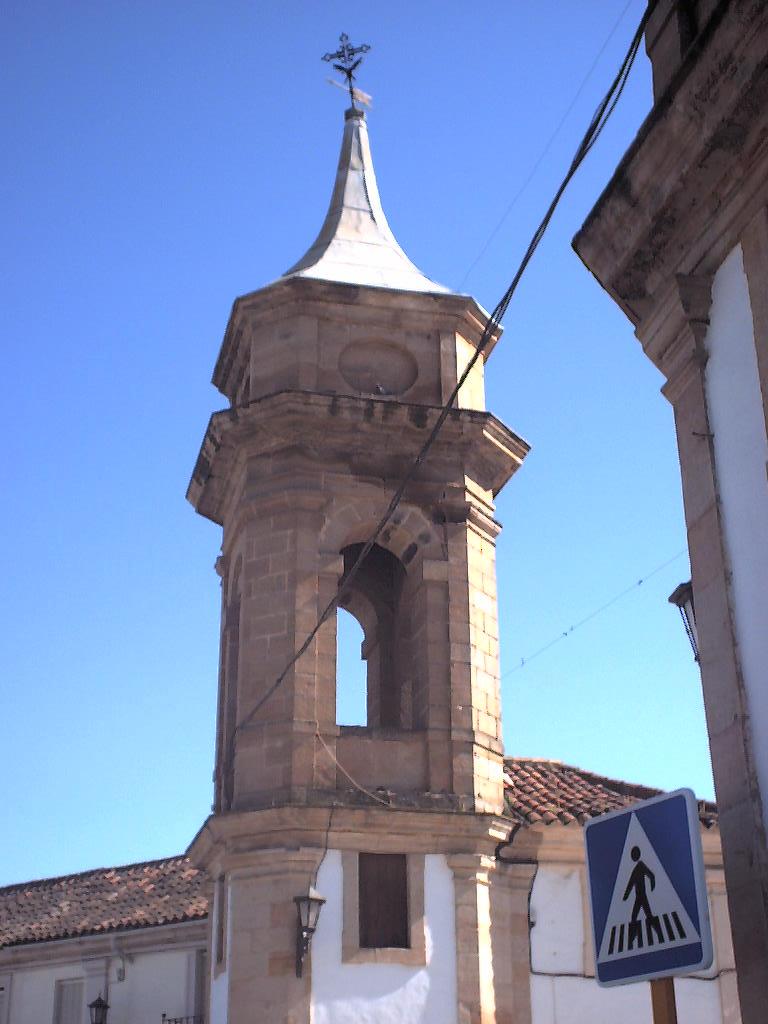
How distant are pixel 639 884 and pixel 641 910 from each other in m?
0.09

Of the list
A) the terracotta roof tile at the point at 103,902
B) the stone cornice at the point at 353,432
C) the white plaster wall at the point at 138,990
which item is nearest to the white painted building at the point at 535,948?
the white plaster wall at the point at 138,990

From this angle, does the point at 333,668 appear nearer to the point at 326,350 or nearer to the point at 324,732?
the point at 324,732

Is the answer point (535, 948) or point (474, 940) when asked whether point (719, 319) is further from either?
point (535, 948)

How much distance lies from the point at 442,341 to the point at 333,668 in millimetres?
4508

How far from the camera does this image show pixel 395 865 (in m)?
14.9

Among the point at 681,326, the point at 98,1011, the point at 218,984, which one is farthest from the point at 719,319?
the point at 98,1011

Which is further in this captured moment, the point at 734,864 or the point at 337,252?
the point at 337,252

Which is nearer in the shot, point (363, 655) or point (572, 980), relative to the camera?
point (572, 980)

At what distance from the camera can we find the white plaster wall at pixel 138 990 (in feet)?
73.6

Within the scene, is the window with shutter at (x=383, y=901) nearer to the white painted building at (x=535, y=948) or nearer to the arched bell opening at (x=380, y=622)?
the white painted building at (x=535, y=948)

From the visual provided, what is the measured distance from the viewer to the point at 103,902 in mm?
25562

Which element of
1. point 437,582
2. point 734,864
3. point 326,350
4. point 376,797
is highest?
point 326,350

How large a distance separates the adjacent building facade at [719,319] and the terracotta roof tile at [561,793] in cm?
934

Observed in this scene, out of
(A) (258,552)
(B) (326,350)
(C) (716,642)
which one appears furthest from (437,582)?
(C) (716,642)
